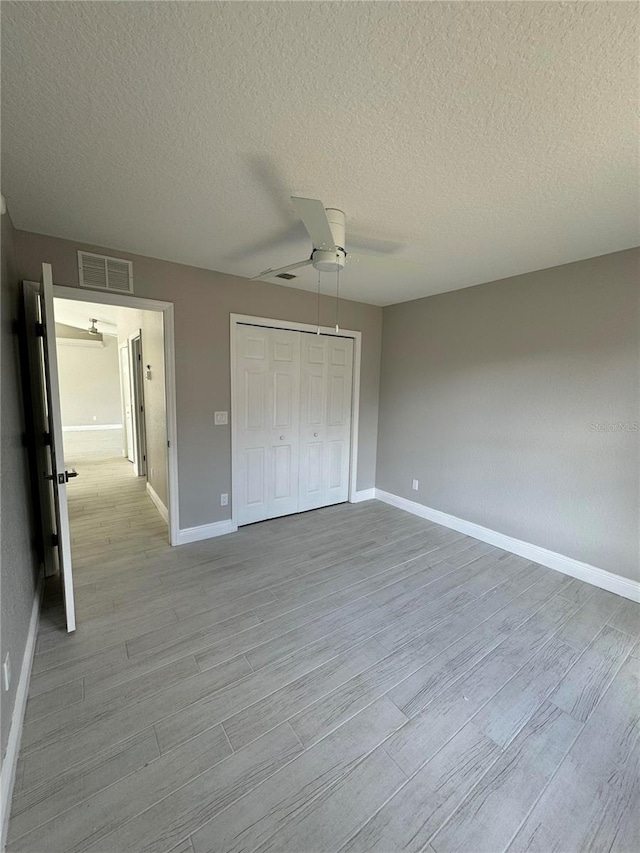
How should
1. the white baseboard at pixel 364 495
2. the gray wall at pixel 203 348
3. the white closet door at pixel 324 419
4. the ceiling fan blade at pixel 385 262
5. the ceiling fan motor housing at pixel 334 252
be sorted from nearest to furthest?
the ceiling fan motor housing at pixel 334 252 < the ceiling fan blade at pixel 385 262 < the gray wall at pixel 203 348 < the white closet door at pixel 324 419 < the white baseboard at pixel 364 495

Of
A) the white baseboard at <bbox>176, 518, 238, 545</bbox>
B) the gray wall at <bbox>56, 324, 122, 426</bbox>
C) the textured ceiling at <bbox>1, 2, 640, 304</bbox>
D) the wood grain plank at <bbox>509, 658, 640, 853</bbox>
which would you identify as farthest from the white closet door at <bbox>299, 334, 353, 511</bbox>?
the gray wall at <bbox>56, 324, 122, 426</bbox>

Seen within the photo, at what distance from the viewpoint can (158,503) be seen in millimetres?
4188

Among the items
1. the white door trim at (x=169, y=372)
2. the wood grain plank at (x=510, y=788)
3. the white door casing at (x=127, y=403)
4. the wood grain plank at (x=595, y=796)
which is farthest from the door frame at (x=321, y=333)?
the white door casing at (x=127, y=403)

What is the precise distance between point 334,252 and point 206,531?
276 cm

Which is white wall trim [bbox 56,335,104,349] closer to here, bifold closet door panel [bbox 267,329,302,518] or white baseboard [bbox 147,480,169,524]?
white baseboard [bbox 147,480,169,524]

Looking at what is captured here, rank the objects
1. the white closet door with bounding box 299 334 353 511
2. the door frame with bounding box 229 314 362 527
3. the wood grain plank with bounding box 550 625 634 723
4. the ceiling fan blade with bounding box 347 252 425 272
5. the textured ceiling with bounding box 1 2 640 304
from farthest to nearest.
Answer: the white closet door with bounding box 299 334 353 511 → the door frame with bounding box 229 314 362 527 → the ceiling fan blade with bounding box 347 252 425 272 → the wood grain plank with bounding box 550 625 634 723 → the textured ceiling with bounding box 1 2 640 304

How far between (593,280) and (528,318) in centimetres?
50

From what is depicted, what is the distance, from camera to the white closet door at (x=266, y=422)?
3.54 meters

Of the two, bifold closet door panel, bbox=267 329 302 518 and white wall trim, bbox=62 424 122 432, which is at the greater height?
bifold closet door panel, bbox=267 329 302 518

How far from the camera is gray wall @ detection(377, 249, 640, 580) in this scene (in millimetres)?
2574

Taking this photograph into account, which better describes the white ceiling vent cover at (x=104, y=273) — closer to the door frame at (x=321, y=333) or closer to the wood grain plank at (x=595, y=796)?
the door frame at (x=321, y=333)

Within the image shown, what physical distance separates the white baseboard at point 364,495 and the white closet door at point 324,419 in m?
0.17

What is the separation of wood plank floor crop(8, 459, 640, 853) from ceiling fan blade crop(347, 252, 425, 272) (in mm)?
2500

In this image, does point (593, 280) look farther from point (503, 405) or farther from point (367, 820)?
point (367, 820)
